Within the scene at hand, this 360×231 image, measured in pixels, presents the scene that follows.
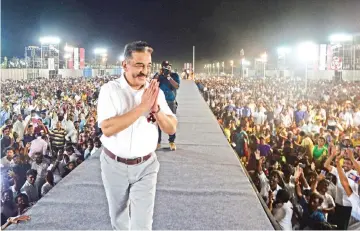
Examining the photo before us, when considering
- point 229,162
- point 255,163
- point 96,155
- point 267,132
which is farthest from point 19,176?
point 267,132

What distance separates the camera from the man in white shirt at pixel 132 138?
2.73 meters

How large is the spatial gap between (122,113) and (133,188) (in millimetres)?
510

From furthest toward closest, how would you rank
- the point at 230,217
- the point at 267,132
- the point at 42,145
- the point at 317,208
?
the point at 267,132 < the point at 42,145 < the point at 317,208 < the point at 230,217

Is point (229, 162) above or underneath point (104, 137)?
underneath

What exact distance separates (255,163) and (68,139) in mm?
5129

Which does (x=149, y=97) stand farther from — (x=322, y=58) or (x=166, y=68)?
(x=322, y=58)

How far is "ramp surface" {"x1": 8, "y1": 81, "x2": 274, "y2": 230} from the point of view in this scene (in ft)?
12.8

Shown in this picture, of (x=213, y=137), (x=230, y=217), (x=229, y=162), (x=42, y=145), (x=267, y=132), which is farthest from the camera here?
(x=267, y=132)

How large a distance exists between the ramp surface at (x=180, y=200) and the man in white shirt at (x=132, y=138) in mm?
1068

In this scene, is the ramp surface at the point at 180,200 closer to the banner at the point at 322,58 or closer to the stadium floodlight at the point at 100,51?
the banner at the point at 322,58

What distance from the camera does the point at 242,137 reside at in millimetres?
9438

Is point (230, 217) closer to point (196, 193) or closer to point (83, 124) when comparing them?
point (196, 193)

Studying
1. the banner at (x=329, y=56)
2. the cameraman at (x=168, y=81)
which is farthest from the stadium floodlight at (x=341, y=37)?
the cameraman at (x=168, y=81)

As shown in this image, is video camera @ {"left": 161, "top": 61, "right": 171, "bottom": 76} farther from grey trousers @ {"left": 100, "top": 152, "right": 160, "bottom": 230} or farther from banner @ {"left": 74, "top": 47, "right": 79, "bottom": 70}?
banner @ {"left": 74, "top": 47, "right": 79, "bottom": 70}
